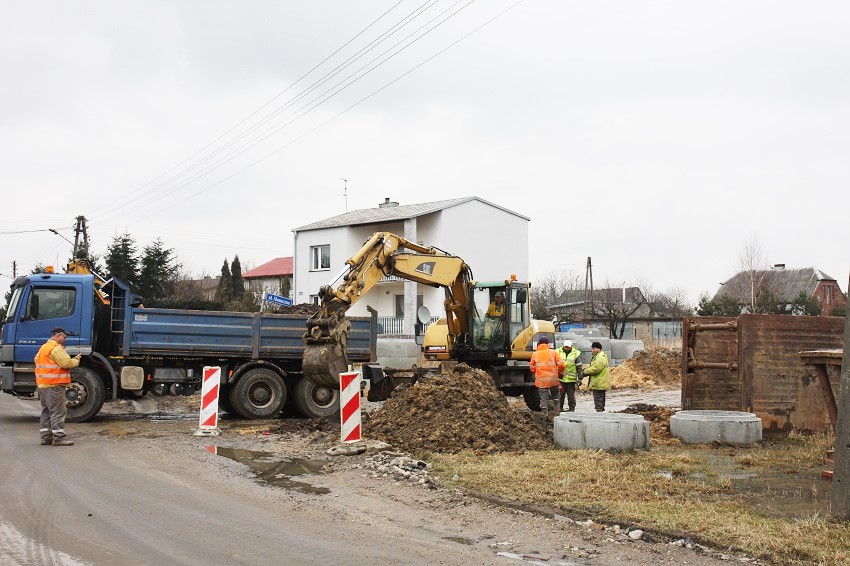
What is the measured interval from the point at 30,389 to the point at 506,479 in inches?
414

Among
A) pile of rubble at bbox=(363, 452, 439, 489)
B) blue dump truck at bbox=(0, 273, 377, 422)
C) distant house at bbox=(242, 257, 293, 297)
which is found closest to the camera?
pile of rubble at bbox=(363, 452, 439, 489)

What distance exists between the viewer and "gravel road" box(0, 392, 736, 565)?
6.25 m

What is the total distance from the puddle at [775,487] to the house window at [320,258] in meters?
37.5

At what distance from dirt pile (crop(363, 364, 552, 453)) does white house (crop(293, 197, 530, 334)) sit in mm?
29941

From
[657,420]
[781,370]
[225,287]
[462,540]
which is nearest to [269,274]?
[225,287]

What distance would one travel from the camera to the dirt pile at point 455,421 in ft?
38.1

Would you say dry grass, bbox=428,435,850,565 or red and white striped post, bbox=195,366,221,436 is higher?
red and white striped post, bbox=195,366,221,436

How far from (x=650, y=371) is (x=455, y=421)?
1940cm

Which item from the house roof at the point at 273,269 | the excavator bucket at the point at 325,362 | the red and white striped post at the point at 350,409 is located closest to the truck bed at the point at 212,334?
the excavator bucket at the point at 325,362

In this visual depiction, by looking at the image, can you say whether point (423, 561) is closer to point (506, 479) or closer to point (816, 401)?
point (506, 479)

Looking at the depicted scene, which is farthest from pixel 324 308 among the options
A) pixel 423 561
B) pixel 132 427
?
Answer: pixel 423 561

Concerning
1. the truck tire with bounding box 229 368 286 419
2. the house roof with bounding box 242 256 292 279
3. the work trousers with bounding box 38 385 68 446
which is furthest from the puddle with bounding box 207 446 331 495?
the house roof with bounding box 242 256 292 279

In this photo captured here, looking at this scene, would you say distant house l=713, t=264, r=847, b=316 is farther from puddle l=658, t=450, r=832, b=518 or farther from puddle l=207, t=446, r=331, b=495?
puddle l=207, t=446, r=331, b=495

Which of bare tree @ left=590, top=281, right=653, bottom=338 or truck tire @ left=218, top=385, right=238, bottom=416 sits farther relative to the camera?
bare tree @ left=590, top=281, right=653, bottom=338
